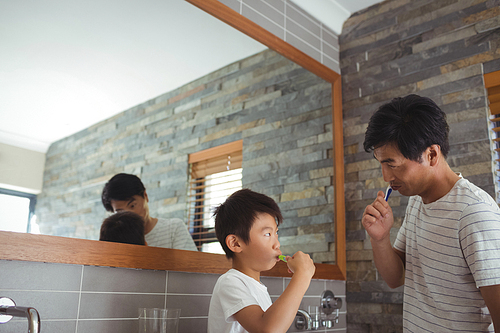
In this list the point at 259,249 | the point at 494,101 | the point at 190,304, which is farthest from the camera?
the point at 494,101

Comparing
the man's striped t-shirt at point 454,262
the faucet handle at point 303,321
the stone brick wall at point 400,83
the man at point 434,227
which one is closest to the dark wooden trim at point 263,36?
the stone brick wall at point 400,83

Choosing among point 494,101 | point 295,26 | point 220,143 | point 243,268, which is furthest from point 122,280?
point 494,101

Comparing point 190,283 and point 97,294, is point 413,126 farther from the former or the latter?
point 97,294

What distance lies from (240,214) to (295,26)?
137cm

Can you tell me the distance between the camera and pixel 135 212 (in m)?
1.49

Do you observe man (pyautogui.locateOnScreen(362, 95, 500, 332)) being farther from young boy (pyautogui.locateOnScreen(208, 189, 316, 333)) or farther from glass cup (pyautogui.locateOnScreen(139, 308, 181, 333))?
glass cup (pyautogui.locateOnScreen(139, 308, 181, 333))

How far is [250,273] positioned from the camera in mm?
1330

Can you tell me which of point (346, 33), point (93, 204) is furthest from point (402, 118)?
point (346, 33)

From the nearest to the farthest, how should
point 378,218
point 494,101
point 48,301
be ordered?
point 48,301, point 378,218, point 494,101

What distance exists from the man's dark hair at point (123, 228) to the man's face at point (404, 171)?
0.84m

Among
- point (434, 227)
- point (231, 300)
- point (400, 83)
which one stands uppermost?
point (400, 83)

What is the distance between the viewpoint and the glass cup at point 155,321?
1287 millimetres

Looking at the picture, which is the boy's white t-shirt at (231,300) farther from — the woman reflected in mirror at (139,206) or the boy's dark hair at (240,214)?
the woman reflected in mirror at (139,206)

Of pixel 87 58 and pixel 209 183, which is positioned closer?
pixel 87 58
